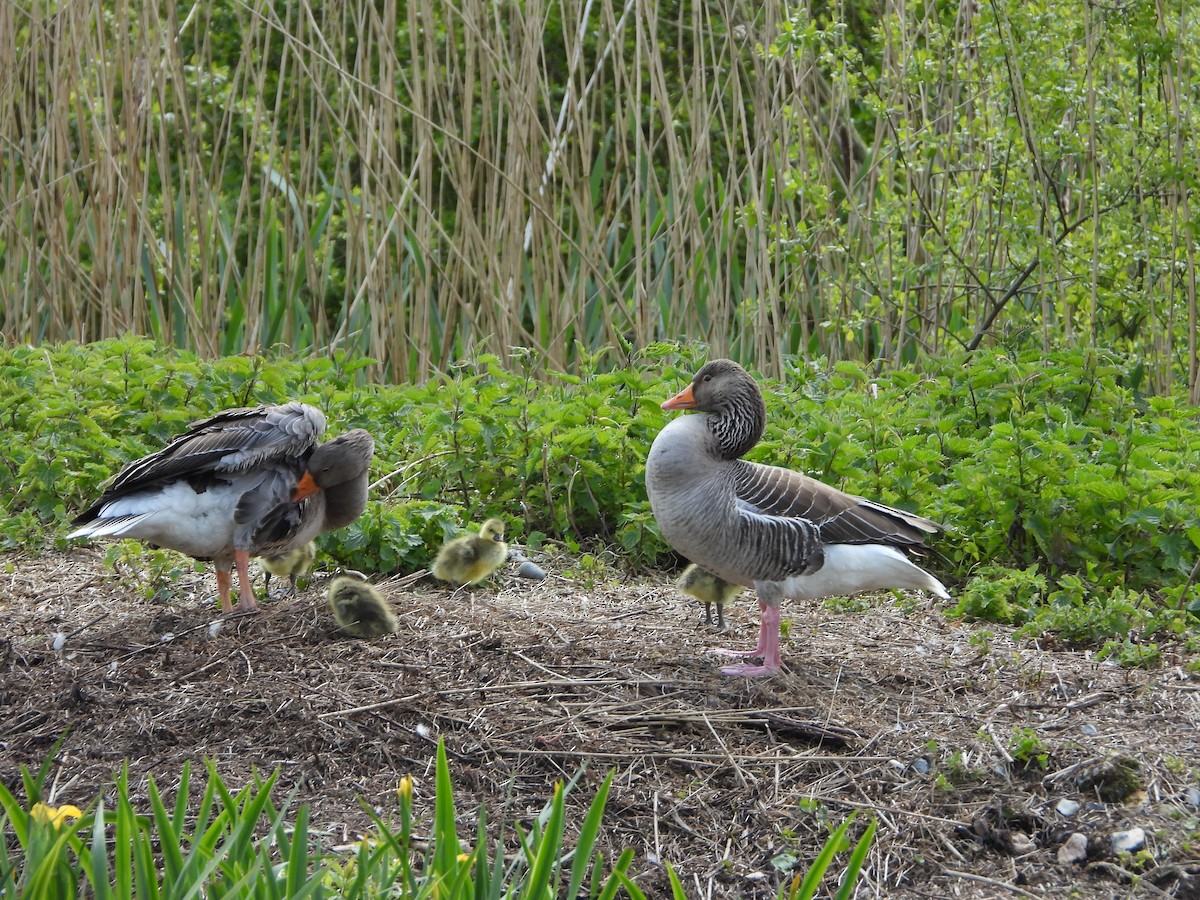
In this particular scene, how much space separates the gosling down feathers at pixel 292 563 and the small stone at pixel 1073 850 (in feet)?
8.69

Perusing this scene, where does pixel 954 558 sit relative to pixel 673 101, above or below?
below

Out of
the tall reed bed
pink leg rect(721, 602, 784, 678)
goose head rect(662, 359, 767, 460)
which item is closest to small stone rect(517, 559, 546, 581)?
goose head rect(662, 359, 767, 460)

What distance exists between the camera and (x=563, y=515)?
551 cm

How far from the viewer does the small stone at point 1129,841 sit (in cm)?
304

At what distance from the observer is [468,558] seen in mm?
4570

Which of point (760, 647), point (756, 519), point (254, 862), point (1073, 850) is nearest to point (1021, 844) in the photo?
point (1073, 850)

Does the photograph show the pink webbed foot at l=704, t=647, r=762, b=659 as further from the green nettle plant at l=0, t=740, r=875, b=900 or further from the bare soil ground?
the green nettle plant at l=0, t=740, r=875, b=900

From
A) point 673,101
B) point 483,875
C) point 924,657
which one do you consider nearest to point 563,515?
point 924,657

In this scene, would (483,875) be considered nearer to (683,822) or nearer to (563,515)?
(683,822)

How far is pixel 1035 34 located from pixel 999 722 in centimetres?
332

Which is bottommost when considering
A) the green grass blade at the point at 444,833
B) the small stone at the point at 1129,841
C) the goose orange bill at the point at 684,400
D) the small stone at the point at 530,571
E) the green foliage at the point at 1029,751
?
the small stone at the point at 530,571

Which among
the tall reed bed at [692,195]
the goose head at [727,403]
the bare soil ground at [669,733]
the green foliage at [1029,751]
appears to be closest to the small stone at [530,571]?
the bare soil ground at [669,733]

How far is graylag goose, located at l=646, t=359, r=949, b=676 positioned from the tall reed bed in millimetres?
2156

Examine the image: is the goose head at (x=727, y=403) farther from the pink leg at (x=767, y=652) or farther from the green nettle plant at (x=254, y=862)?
the green nettle plant at (x=254, y=862)
